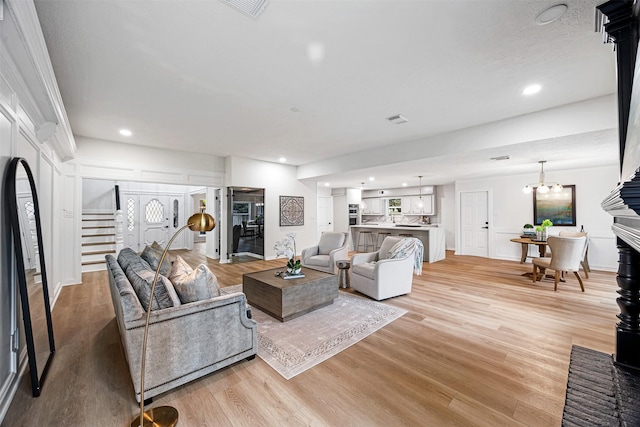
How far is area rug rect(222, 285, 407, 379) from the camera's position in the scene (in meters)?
2.36

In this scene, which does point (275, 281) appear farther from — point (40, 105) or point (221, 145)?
point (221, 145)

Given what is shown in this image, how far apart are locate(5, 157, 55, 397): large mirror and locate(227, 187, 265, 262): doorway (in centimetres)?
443

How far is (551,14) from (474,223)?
23.2 feet

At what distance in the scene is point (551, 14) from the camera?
1.90 m

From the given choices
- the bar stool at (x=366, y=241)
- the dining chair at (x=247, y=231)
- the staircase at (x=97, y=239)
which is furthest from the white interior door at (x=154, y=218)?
the bar stool at (x=366, y=241)

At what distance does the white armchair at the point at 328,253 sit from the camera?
4.93 meters

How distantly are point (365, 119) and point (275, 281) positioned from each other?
9.05ft

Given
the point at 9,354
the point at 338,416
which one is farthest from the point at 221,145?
the point at 338,416

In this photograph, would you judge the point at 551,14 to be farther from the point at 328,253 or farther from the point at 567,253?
the point at 328,253

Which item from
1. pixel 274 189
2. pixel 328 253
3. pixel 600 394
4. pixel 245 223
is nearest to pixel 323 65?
pixel 600 394

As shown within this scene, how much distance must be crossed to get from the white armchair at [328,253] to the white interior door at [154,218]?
580cm

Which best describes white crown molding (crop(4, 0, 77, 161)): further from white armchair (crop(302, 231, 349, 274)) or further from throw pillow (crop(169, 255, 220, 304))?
white armchair (crop(302, 231, 349, 274))

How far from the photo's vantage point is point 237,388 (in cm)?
198

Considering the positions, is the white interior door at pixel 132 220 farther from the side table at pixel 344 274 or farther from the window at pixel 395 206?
the window at pixel 395 206
